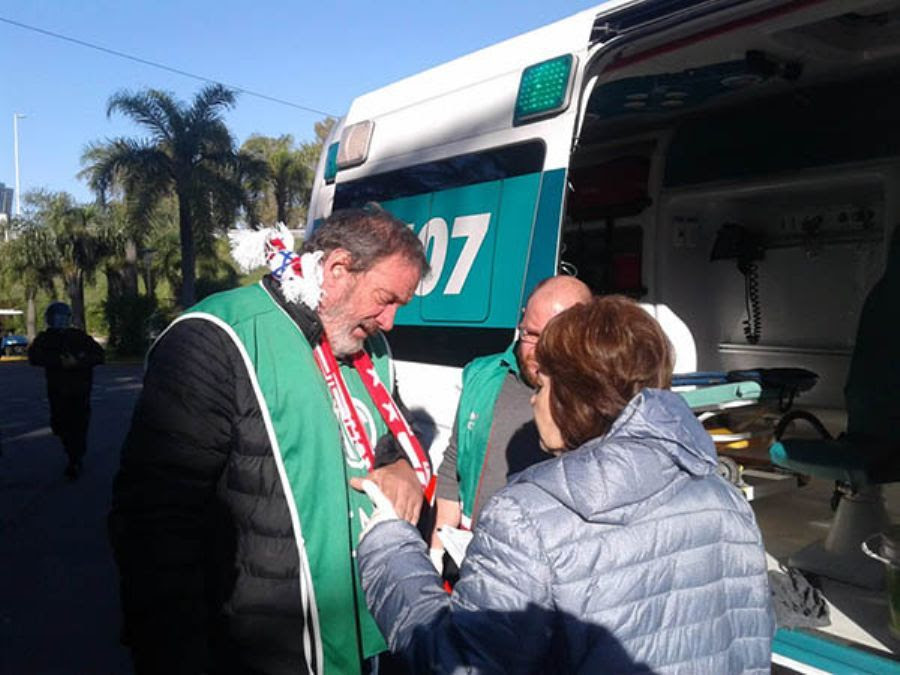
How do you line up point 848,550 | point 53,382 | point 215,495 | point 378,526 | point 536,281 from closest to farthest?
point 378,526 → point 215,495 → point 536,281 → point 848,550 → point 53,382

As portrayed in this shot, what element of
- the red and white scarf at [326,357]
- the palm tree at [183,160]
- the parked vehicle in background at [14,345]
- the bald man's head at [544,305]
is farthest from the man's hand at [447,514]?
the parked vehicle in background at [14,345]

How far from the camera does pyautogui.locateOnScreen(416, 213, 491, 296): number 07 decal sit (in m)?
3.25

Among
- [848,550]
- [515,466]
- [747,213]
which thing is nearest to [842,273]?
[747,213]

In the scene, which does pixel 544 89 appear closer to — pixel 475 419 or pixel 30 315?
pixel 475 419

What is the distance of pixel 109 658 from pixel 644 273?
11.9ft

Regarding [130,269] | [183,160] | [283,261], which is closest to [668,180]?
[283,261]

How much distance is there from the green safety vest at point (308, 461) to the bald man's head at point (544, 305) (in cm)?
71

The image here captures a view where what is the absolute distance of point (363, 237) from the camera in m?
2.07

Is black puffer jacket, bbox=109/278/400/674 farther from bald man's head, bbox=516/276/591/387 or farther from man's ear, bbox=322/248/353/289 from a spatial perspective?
bald man's head, bbox=516/276/591/387

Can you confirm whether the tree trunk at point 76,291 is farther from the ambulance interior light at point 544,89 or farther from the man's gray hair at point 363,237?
the man's gray hair at point 363,237

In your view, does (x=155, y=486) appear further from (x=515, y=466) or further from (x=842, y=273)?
(x=842, y=273)

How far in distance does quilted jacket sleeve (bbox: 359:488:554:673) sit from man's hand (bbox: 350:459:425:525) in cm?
48

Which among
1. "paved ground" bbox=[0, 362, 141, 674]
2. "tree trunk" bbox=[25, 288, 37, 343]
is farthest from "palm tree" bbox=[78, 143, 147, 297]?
"paved ground" bbox=[0, 362, 141, 674]

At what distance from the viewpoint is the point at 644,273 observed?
4.85 meters
